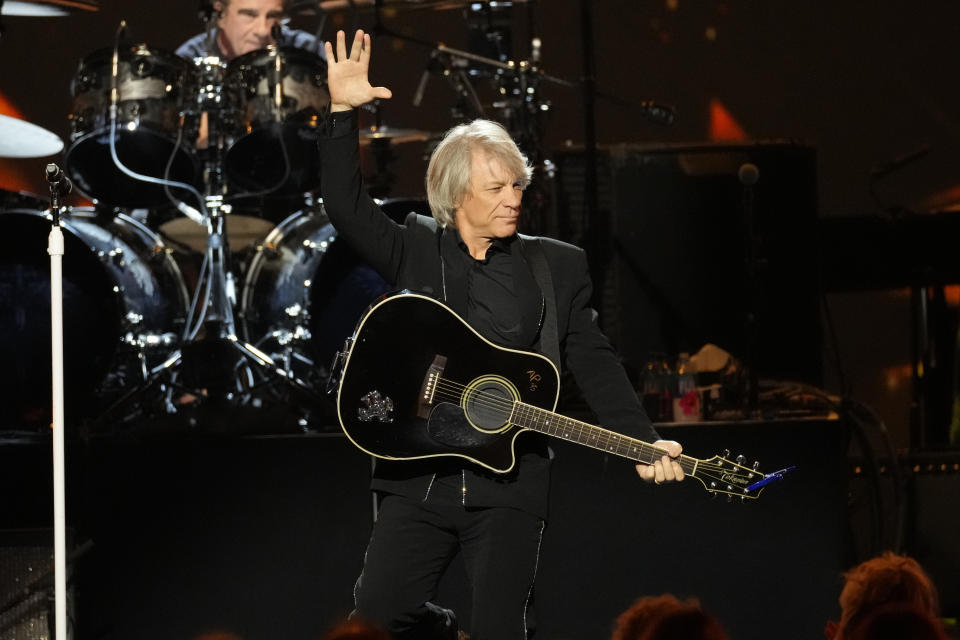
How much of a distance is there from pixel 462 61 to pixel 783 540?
311cm

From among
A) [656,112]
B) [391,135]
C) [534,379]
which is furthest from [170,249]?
[534,379]

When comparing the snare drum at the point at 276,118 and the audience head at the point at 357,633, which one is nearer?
the audience head at the point at 357,633

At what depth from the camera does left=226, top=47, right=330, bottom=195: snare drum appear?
6309 millimetres

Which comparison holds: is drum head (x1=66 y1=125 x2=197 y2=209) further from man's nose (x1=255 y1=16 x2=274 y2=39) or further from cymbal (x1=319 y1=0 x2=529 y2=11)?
cymbal (x1=319 y1=0 x2=529 y2=11)

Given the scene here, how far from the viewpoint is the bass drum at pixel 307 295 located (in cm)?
641

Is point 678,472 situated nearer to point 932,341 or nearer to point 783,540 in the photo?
point 783,540

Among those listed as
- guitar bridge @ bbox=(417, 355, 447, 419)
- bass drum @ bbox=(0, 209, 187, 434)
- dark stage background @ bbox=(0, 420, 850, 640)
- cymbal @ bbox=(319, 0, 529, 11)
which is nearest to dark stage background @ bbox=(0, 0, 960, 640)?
dark stage background @ bbox=(0, 420, 850, 640)

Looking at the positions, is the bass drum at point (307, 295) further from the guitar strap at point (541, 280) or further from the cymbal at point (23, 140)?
the guitar strap at point (541, 280)

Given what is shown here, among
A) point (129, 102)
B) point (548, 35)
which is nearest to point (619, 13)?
point (548, 35)

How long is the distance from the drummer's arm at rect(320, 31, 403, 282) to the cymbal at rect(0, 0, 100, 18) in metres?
3.70

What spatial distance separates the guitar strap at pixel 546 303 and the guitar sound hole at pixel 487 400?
0.60 ft

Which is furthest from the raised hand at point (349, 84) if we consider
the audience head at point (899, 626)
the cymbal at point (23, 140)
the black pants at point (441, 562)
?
the cymbal at point (23, 140)

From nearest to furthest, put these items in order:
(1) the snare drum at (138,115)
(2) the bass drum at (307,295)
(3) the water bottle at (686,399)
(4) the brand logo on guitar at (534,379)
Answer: (4) the brand logo on guitar at (534,379) < (3) the water bottle at (686,399) < (1) the snare drum at (138,115) < (2) the bass drum at (307,295)

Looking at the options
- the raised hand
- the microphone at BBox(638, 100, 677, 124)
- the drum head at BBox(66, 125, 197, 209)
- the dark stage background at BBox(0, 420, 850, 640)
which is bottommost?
the dark stage background at BBox(0, 420, 850, 640)
